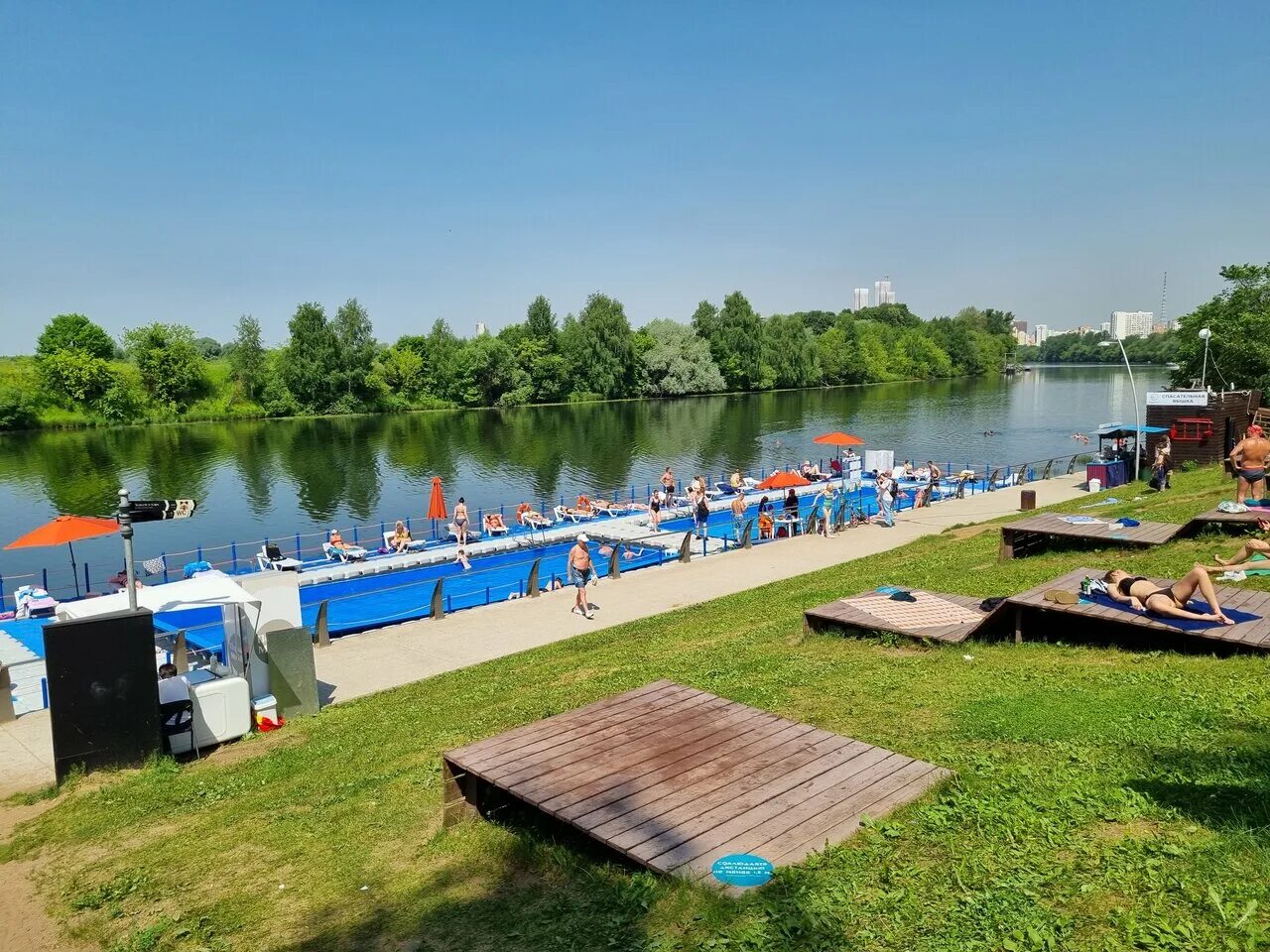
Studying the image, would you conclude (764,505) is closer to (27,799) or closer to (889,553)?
(889,553)


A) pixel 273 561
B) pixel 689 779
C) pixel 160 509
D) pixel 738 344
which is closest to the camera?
pixel 689 779

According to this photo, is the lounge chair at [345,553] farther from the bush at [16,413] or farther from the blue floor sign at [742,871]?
the bush at [16,413]

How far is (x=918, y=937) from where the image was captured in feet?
13.1

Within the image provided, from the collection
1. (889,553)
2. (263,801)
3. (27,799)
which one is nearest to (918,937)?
(263,801)

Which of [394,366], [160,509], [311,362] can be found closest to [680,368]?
[394,366]

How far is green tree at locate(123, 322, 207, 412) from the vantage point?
8100 centimetres

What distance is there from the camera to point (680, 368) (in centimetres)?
9512

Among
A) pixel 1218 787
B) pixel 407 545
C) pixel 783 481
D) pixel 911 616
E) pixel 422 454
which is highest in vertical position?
pixel 1218 787

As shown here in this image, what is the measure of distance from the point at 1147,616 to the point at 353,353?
86209mm

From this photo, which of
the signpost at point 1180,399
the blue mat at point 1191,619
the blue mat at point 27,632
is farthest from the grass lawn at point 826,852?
the signpost at point 1180,399

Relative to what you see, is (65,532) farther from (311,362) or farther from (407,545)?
(311,362)

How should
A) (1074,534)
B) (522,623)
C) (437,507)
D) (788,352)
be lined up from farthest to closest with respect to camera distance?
1. (788,352)
2. (437,507)
3. (522,623)
4. (1074,534)

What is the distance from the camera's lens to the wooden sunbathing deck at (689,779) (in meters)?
4.82

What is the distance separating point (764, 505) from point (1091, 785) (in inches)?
877
